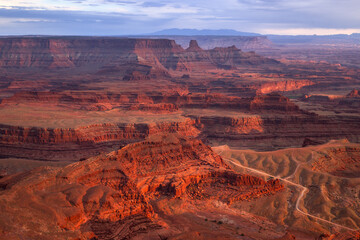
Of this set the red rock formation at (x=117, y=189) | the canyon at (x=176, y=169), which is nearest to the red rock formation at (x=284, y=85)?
the canyon at (x=176, y=169)

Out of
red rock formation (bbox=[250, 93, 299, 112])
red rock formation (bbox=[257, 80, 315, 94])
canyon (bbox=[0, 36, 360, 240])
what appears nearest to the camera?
canyon (bbox=[0, 36, 360, 240])

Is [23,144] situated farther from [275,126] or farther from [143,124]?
[275,126]

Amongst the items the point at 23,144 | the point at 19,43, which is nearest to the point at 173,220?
the point at 23,144

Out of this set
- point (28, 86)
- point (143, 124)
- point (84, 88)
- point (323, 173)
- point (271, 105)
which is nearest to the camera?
point (323, 173)

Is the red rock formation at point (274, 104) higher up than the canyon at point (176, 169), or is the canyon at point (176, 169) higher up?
the red rock formation at point (274, 104)

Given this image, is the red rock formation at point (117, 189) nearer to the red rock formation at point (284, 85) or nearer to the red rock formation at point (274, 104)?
the red rock formation at point (274, 104)

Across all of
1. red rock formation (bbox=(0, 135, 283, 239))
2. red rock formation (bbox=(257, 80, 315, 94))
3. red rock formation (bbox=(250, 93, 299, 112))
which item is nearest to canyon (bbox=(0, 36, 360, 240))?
red rock formation (bbox=(0, 135, 283, 239))

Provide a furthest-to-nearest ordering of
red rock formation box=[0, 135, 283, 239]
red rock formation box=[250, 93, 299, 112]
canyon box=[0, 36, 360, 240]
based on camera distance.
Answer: red rock formation box=[250, 93, 299, 112] → canyon box=[0, 36, 360, 240] → red rock formation box=[0, 135, 283, 239]

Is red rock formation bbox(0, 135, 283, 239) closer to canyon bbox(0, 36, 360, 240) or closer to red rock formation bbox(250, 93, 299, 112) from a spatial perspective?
canyon bbox(0, 36, 360, 240)
